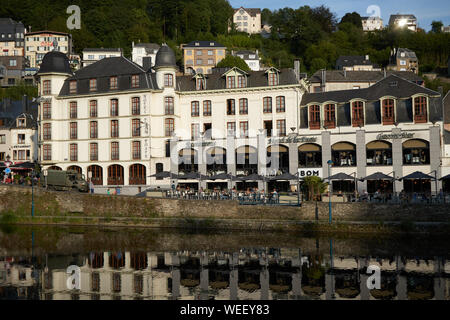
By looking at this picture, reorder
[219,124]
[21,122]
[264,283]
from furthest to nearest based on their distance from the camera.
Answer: [21,122] < [219,124] < [264,283]

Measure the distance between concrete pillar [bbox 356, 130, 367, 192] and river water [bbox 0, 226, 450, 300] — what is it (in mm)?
11273

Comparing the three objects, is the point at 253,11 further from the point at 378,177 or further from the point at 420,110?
the point at 378,177

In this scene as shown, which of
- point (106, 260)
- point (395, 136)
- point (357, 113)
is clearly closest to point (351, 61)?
point (357, 113)

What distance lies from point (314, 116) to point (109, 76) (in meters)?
22.9

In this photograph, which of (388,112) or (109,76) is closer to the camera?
(388,112)

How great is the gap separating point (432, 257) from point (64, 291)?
20.1 m

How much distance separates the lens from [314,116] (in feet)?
163

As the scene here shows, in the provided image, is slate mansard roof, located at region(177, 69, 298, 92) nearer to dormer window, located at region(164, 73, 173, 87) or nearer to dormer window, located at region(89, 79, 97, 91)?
dormer window, located at region(164, 73, 173, 87)

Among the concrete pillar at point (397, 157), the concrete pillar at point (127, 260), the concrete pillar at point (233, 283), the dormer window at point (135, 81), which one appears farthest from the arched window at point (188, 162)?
the concrete pillar at point (233, 283)

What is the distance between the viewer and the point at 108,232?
41.6m

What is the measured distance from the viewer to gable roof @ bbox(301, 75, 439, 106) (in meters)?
47.3

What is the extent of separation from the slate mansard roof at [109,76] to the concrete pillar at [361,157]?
71.3 feet

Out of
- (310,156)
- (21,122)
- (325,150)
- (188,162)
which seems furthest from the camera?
(21,122)
